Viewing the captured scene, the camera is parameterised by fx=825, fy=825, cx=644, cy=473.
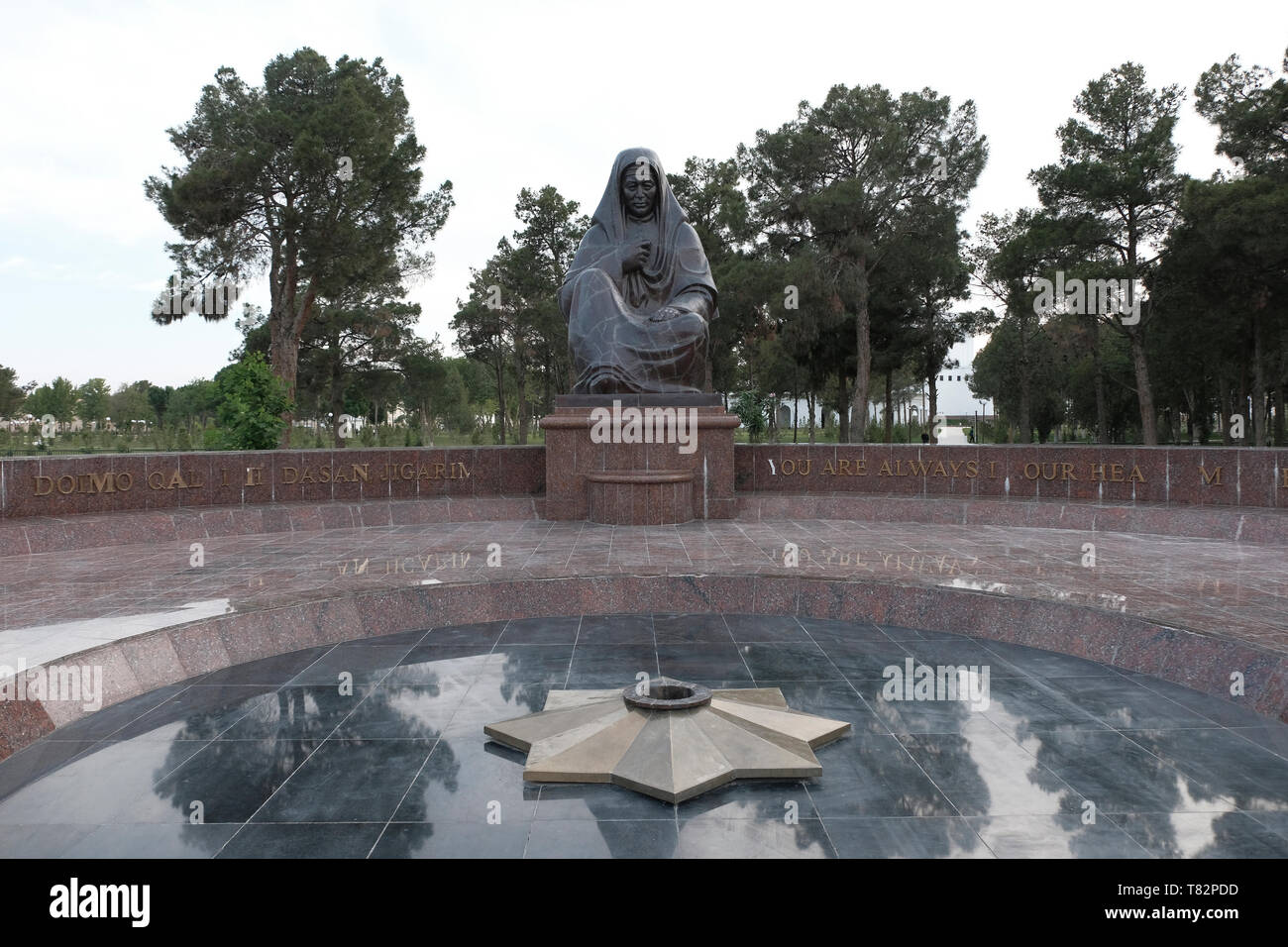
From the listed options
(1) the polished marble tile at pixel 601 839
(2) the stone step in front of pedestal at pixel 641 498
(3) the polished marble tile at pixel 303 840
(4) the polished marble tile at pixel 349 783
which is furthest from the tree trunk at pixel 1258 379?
(3) the polished marble tile at pixel 303 840

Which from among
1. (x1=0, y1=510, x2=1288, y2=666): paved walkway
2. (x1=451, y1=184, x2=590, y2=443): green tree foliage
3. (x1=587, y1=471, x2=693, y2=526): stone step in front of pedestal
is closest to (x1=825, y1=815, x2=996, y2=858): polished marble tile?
(x1=0, y1=510, x2=1288, y2=666): paved walkway

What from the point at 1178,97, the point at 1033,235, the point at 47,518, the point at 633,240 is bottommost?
the point at 47,518

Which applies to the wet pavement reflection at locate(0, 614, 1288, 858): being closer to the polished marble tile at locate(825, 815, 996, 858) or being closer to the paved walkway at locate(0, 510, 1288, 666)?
the polished marble tile at locate(825, 815, 996, 858)

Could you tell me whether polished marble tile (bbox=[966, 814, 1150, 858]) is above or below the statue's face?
below

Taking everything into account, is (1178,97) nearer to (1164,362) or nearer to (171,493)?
(1164,362)

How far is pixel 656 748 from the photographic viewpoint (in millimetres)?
3186

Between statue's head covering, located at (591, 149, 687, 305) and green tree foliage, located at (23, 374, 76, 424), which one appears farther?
green tree foliage, located at (23, 374, 76, 424)

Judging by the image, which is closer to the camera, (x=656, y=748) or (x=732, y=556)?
(x=656, y=748)

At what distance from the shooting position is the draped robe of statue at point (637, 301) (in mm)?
9148

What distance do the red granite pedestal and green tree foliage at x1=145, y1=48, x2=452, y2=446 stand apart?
1039cm

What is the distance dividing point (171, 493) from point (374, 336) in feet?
62.2

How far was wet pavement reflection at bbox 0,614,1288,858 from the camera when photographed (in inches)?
104
